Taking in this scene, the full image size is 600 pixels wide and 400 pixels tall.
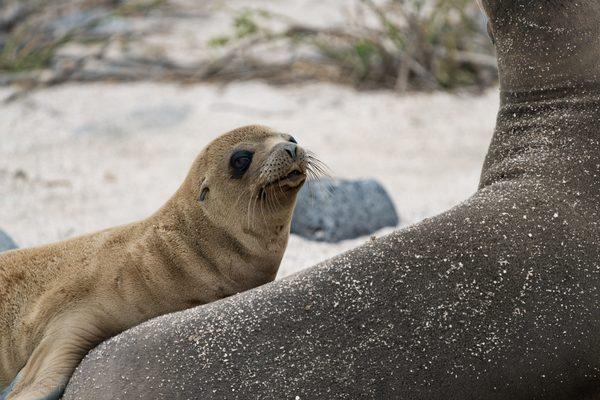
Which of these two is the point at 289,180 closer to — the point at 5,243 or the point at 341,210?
the point at 5,243

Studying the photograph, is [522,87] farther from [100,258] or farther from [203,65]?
[203,65]

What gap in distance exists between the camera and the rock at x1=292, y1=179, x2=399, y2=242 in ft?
17.0

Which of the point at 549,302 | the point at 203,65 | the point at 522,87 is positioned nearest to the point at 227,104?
the point at 203,65

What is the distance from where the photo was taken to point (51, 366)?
118 inches

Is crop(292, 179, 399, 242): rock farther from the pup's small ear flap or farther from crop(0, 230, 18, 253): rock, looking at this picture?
the pup's small ear flap

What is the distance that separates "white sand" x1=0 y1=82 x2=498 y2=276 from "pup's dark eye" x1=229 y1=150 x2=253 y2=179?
7.09 feet

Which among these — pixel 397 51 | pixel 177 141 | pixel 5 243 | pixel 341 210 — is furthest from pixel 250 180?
pixel 397 51

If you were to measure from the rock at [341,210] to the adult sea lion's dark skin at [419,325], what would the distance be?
2.12 metres

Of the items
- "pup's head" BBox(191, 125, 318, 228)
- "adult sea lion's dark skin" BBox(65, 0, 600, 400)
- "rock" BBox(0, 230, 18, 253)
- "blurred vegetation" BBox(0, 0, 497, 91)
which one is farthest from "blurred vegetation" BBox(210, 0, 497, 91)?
"adult sea lion's dark skin" BBox(65, 0, 600, 400)

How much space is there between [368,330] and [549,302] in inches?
20.6

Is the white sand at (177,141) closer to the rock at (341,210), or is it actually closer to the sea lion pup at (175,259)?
the rock at (341,210)

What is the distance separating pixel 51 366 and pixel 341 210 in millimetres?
2482

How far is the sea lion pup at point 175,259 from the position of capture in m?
3.23

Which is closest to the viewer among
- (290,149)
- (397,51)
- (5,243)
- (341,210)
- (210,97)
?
(290,149)
